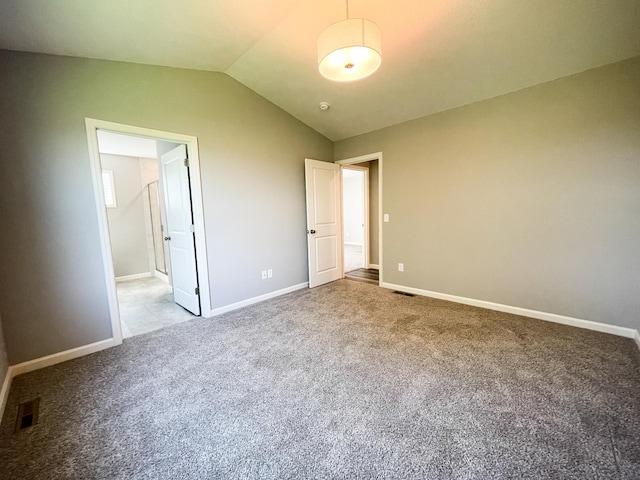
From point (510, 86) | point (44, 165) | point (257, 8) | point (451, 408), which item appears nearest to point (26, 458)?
point (44, 165)

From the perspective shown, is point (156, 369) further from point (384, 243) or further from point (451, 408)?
point (384, 243)

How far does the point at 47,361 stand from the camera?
2225 mm

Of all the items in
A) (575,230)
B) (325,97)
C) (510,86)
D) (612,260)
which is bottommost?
(612,260)

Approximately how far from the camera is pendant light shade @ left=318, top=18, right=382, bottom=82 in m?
1.55

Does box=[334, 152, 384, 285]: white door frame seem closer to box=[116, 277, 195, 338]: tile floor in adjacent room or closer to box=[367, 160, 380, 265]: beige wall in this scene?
box=[367, 160, 380, 265]: beige wall

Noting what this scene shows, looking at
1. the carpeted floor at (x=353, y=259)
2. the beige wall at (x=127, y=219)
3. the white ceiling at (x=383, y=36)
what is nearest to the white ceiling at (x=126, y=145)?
the beige wall at (x=127, y=219)

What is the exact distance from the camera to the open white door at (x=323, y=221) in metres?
4.11

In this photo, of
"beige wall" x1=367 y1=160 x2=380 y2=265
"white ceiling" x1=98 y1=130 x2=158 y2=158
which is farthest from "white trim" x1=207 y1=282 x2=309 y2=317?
"white ceiling" x1=98 y1=130 x2=158 y2=158

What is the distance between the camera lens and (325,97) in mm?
3328

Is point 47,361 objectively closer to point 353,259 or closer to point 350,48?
point 350,48

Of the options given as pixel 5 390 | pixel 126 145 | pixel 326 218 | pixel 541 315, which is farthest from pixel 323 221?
pixel 5 390

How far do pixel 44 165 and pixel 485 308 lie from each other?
4.62 metres

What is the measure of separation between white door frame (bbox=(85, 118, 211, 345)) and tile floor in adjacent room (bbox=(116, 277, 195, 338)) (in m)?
0.36

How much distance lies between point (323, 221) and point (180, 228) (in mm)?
2101
